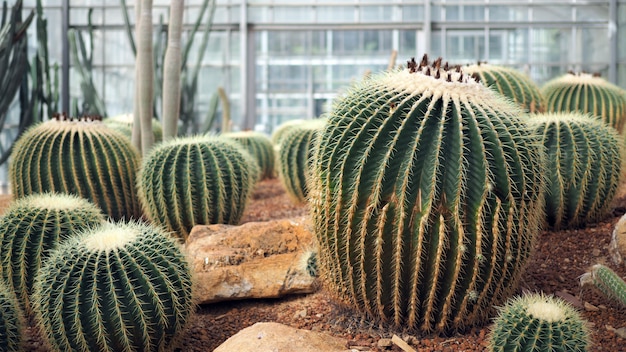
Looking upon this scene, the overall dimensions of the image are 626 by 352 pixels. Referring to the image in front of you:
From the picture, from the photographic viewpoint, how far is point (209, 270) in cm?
392

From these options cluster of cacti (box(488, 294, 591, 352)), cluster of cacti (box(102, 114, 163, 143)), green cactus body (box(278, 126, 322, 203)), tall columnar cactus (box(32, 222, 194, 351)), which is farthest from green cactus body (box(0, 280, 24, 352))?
green cactus body (box(278, 126, 322, 203))

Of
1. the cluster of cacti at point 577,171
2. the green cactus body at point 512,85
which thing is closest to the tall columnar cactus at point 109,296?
the cluster of cacti at point 577,171

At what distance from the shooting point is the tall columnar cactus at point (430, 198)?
284 centimetres

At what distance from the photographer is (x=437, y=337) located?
3.02m

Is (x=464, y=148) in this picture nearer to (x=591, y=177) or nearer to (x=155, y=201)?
(x=591, y=177)

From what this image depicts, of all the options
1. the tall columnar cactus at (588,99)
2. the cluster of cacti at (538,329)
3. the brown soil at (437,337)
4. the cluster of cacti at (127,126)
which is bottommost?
the brown soil at (437,337)

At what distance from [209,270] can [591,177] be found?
7.79 ft

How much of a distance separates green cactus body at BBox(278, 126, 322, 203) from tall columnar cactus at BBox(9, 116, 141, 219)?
193 centimetres

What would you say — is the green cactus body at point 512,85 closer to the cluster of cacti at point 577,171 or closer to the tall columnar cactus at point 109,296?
the cluster of cacti at point 577,171

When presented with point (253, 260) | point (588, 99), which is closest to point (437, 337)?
point (253, 260)

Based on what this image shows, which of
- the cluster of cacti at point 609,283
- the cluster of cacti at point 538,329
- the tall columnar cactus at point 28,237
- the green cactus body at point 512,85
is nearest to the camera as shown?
the cluster of cacti at point 538,329

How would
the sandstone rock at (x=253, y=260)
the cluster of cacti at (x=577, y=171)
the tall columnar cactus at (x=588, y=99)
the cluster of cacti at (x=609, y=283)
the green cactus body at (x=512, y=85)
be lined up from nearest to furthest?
the cluster of cacti at (x=609, y=283) < the sandstone rock at (x=253, y=260) < the cluster of cacti at (x=577, y=171) < the green cactus body at (x=512, y=85) < the tall columnar cactus at (x=588, y=99)

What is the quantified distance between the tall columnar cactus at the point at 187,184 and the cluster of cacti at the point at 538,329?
2683 mm

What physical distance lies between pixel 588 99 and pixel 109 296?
4.97m
